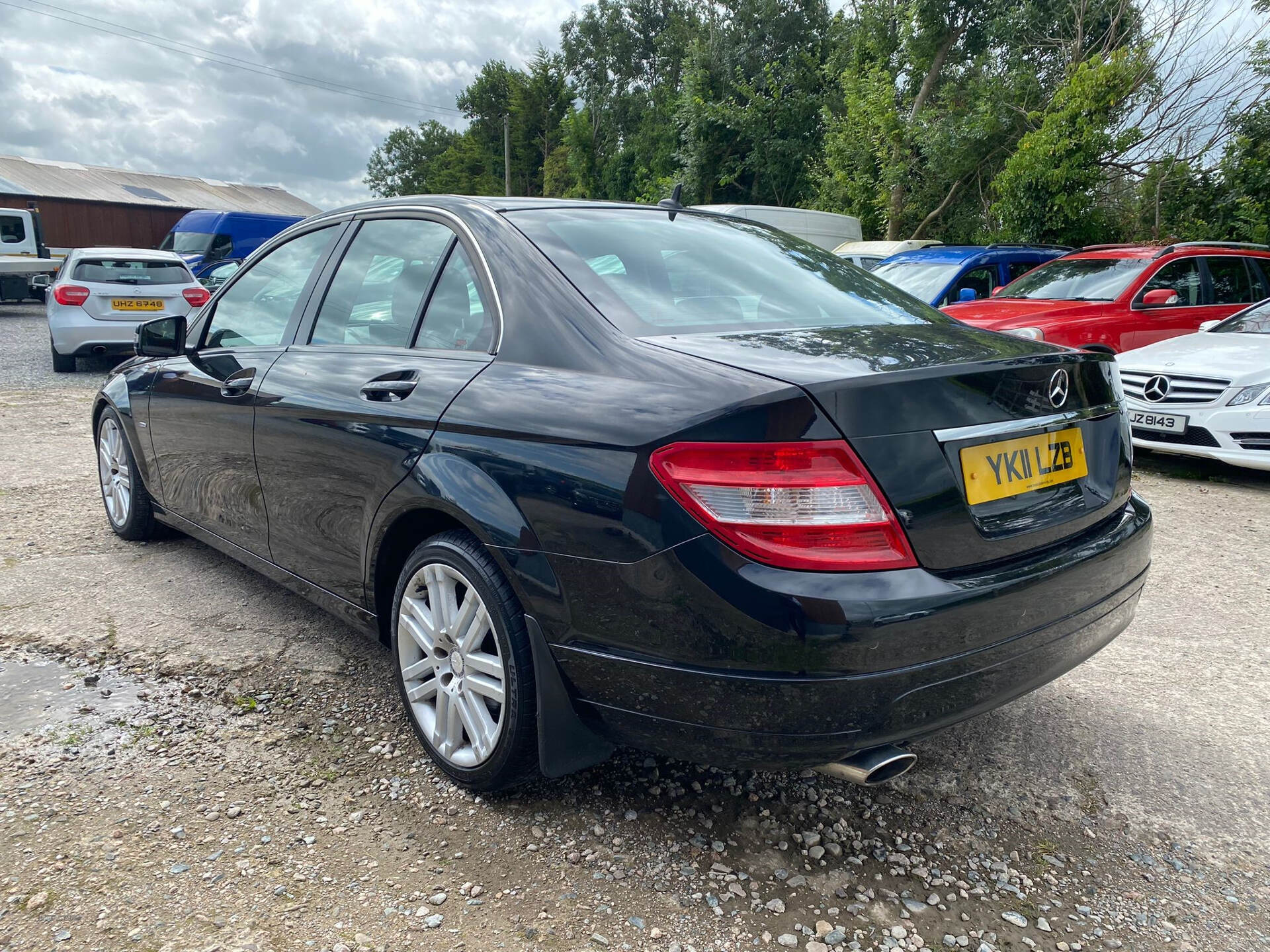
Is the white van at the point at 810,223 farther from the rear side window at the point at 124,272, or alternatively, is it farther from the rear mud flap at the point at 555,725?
the rear mud flap at the point at 555,725

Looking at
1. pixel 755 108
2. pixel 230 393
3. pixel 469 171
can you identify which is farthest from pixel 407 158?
pixel 230 393

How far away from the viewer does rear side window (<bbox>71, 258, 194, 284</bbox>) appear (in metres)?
11.1

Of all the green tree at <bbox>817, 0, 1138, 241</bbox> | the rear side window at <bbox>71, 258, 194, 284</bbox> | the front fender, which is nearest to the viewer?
the front fender

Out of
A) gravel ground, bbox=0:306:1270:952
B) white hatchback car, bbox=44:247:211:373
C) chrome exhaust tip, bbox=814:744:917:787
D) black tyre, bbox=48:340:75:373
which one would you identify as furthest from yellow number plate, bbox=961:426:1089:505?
black tyre, bbox=48:340:75:373

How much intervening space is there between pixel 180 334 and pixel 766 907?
3.22 meters

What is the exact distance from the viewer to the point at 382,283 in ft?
9.45

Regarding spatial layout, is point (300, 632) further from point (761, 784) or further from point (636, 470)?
point (636, 470)

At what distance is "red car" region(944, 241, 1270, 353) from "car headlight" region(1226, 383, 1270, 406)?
158 cm

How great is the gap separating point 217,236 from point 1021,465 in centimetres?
2111

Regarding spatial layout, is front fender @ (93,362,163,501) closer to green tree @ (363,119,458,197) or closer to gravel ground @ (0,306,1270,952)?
gravel ground @ (0,306,1270,952)

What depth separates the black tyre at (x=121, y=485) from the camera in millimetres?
Result: 4312

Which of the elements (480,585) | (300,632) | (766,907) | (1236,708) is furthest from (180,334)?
(1236,708)

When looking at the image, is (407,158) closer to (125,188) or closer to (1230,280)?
(125,188)

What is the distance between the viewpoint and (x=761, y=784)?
2.47 m
